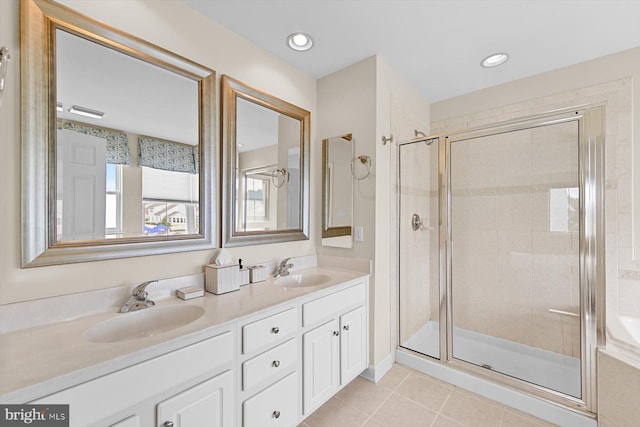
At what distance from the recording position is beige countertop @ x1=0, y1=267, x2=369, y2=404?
2.46 ft

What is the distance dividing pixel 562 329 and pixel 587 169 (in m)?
1.36

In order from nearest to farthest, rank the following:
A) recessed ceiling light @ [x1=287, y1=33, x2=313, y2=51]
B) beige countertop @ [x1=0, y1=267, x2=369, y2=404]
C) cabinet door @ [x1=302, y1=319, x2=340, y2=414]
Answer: beige countertop @ [x1=0, y1=267, x2=369, y2=404], cabinet door @ [x1=302, y1=319, x2=340, y2=414], recessed ceiling light @ [x1=287, y1=33, x2=313, y2=51]

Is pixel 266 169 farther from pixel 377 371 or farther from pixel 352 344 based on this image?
pixel 377 371

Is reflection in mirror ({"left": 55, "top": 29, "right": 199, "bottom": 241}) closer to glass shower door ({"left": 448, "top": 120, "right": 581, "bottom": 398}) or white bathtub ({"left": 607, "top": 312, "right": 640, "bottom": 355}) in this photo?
glass shower door ({"left": 448, "top": 120, "right": 581, "bottom": 398})

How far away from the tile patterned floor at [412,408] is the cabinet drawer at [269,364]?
559 mm

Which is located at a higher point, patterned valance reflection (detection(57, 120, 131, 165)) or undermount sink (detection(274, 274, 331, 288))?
patterned valance reflection (detection(57, 120, 131, 165))

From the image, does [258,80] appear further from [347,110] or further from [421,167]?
[421,167]

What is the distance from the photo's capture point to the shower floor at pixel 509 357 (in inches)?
72.4

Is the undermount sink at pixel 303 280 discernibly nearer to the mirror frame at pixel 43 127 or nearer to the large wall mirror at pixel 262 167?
the large wall mirror at pixel 262 167

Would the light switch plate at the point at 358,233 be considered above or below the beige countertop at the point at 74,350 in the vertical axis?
above

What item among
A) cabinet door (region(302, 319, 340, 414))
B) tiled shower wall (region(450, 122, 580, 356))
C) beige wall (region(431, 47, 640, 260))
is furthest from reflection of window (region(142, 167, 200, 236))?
beige wall (region(431, 47, 640, 260))

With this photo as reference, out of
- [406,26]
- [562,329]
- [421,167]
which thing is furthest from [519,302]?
[406,26]

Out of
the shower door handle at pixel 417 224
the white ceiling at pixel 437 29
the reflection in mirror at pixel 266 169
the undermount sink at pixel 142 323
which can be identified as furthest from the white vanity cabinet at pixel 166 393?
the shower door handle at pixel 417 224

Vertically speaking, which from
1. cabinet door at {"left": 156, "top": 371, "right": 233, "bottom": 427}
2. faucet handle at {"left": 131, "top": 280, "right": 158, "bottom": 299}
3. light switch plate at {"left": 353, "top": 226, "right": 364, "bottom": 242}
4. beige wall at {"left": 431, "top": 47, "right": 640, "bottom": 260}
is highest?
beige wall at {"left": 431, "top": 47, "right": 640, "bottom": 260}
